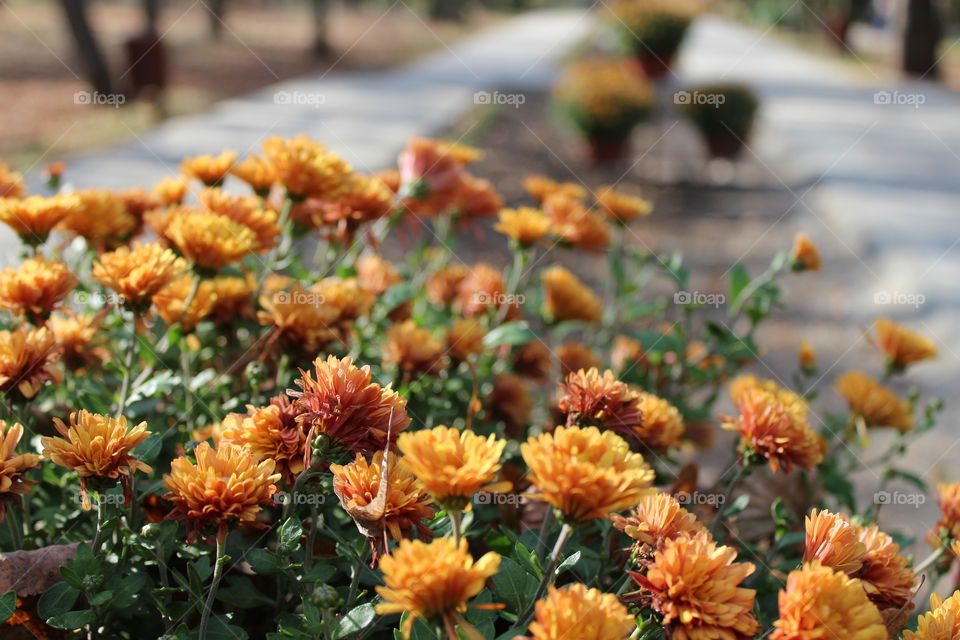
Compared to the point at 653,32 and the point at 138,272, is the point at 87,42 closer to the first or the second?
the point at 653,32

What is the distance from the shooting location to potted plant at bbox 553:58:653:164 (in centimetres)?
706

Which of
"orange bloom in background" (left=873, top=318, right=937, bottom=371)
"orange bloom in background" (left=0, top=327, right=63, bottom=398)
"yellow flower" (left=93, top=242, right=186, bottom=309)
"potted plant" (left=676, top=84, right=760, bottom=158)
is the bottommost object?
"potted plant" (left=676, top=84, right=760, bottom=158)

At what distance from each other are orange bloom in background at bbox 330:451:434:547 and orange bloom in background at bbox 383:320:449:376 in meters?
0.54

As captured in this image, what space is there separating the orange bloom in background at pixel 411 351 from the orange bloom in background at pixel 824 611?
771 millimetres

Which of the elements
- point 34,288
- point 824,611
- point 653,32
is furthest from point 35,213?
point 653,32

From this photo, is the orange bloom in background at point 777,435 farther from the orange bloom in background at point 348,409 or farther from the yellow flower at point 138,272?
the yellow flower at point 138,272

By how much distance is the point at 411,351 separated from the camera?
4.69 ft

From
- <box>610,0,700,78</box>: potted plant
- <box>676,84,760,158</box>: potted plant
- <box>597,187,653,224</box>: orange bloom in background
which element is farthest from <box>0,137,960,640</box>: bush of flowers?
<box>610,0,700,78</box>: potted plant

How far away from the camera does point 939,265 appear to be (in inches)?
200

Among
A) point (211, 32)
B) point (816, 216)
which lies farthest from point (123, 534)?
point (211, 32)

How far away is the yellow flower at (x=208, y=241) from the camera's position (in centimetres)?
123

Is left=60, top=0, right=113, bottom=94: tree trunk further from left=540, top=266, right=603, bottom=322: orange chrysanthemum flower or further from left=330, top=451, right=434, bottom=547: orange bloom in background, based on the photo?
left=330, top=451, right=434, bottom=547: orange bloom in background

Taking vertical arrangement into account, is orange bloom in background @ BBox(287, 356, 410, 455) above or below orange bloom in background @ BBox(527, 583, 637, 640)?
above

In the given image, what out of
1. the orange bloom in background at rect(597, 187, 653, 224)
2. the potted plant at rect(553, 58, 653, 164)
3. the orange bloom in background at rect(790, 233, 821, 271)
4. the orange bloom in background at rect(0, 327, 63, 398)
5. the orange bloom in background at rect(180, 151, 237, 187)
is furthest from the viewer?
the potted plant at rect(553, 58, 653, 164)
